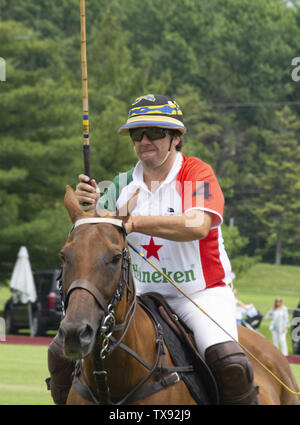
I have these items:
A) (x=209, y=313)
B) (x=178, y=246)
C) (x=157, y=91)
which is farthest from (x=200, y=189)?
(x=157, y=91)

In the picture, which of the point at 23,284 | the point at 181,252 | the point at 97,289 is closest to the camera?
the point at 97,289

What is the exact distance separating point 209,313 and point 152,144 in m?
1.06

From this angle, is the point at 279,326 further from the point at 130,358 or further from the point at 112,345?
the point at 112,345

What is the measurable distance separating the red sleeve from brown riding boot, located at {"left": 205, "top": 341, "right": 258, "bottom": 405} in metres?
0.73

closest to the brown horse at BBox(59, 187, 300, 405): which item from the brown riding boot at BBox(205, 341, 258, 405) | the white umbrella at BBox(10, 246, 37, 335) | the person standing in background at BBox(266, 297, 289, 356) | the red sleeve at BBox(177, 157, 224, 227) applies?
the brown riding boot at BBox(205, 341, 258, 405)

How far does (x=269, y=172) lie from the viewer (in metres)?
64.4

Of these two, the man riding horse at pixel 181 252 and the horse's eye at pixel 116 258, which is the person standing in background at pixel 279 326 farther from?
the horse's eye at pixel 116 258

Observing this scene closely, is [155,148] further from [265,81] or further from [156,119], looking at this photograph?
Answer: [265,81]

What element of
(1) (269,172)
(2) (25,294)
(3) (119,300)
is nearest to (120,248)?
(3) (119,300)

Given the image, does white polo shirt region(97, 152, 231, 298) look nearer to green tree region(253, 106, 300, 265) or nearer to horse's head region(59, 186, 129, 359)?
horse's head region(59, 186, 129, 359)

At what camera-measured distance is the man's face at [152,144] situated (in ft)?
15.9

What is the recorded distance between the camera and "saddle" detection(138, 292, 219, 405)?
4.58m

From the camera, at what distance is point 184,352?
4699 millimetres

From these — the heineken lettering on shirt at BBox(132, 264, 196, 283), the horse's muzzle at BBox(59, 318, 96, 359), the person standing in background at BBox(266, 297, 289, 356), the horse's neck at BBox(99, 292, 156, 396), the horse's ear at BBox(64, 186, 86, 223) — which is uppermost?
the horse's ear at BBox(64, 186, 86, 223)
